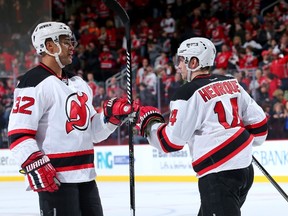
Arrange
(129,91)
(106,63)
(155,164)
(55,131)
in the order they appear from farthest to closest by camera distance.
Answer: (106,63)
(155,164)
(129,91)
(55,131)

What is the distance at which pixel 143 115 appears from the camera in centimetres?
355

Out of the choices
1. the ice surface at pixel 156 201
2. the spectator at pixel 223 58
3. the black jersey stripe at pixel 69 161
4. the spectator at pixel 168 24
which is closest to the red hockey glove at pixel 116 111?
the black jersey stripe at pixel 69 161

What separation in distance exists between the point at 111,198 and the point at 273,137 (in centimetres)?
242

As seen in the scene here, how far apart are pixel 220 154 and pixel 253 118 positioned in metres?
0.38

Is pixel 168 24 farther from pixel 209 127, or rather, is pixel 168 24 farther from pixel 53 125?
pixel 53 125

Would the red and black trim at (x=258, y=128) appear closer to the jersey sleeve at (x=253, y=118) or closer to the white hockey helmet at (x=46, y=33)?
the jersey sleeve at (x=253, y=118)

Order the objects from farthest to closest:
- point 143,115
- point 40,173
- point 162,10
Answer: point 162,10 < point 143,115 < point 40,173

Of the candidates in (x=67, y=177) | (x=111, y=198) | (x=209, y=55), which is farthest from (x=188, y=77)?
(x=111, y=198)

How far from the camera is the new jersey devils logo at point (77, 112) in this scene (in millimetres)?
3205

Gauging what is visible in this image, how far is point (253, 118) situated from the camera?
11.7 feet

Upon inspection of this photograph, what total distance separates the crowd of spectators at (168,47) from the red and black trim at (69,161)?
5667 mm

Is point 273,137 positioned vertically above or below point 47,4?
below

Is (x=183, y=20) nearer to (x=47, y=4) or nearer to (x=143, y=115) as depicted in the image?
(x=47, y=4)

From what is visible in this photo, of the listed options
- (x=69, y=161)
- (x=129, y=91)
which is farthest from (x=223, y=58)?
(x=69, y=161)
